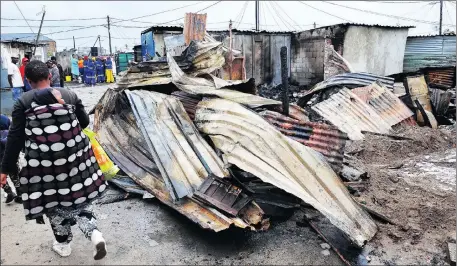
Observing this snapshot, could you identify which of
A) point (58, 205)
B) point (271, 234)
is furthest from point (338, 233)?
point (58, 205)

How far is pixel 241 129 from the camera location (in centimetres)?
382

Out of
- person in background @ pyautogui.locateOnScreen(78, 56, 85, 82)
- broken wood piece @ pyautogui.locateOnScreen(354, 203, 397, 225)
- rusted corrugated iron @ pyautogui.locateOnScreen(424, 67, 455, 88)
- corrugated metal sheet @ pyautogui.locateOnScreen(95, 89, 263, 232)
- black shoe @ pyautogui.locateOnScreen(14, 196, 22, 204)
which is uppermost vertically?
person in background @ pyautogui.locateOnScreen(78, 56, 85, 82)

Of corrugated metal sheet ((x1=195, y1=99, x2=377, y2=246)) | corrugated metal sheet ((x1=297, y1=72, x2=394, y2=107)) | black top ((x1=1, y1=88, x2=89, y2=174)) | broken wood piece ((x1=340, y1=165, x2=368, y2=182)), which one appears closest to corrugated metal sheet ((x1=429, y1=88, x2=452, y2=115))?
corrugated metal sheet ((x1=297, y1=72, x2=394, y2=107))

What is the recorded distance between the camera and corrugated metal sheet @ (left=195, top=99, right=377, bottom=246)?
3111 millimetres

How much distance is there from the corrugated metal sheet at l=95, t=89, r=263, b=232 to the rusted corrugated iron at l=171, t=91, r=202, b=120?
0.74m

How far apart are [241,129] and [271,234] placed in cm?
115

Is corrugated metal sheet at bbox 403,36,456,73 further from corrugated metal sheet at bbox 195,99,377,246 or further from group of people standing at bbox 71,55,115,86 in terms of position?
group of people standing at bbox 71,55,115,86

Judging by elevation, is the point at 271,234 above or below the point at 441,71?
below

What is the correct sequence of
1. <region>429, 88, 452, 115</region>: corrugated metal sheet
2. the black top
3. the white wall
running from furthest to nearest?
1. the white wall
2. <region>429, 88, 452, 115</region>: corrugated metal sheet
3. the black top

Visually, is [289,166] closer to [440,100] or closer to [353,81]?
[353,81]

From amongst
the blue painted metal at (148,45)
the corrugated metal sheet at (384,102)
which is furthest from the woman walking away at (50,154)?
the blue painted metal at (148,45)

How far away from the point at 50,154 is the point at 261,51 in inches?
504

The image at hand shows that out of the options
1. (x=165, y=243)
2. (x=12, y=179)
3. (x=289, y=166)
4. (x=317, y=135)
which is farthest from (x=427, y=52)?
(x=12, y=179)

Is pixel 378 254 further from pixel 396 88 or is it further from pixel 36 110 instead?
pixel 396 88
